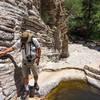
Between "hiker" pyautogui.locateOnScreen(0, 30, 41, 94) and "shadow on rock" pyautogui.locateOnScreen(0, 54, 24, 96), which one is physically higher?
"hiker" pyautogui.locateOnScreen(0, 30, 41, 94)

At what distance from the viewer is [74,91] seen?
4574mm

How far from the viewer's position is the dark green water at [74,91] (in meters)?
4.17

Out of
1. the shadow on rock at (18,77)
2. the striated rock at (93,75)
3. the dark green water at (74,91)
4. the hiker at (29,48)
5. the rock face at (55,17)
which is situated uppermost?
the rock face at (55,17)

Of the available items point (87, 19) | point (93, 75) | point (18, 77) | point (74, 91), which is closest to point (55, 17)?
point (93, 75)

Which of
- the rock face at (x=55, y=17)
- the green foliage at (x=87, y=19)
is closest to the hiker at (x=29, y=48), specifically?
the rock face at (x=55, y=17)

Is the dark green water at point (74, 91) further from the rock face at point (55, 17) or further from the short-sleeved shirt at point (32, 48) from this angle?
the rock face at point (55, 17)

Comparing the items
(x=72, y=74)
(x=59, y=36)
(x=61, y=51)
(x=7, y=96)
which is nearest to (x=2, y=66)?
(x=7, y=96)

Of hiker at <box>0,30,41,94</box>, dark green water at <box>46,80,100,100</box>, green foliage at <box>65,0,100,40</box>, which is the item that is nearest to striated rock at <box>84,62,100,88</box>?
dark green water at <box>46,80,100,100</box>

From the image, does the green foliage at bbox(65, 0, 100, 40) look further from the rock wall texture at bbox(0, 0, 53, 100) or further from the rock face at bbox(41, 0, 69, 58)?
the rock wall texture at bbox(0, 0, 53, 100)

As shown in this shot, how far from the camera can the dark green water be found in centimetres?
417

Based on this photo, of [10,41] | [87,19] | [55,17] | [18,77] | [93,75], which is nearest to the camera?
[10,41]

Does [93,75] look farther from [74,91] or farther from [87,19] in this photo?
[87,19]

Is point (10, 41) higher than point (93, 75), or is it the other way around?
point (10, 41)

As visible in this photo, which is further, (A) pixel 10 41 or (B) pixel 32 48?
(A) pixel 10 41
